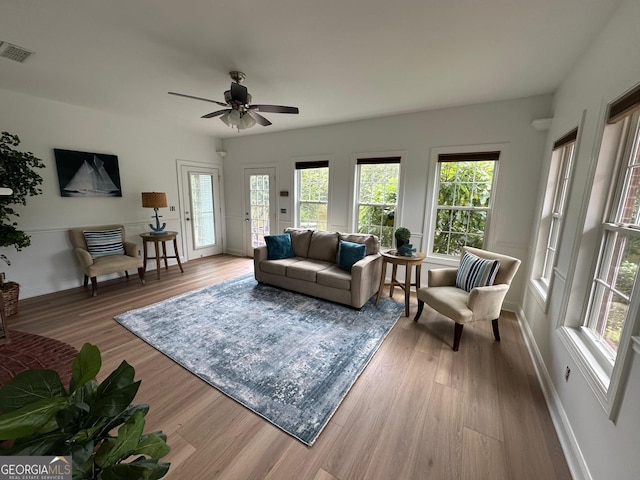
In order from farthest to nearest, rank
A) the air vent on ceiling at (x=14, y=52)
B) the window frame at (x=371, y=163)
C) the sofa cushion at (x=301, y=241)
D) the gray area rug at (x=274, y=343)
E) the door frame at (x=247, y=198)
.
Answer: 1. the door frame at (x=247, y=198)
2. the sofa cushion at (x=301, y=241)
3. the window frame at (x=371, y=163)
4. the air vent on ceiling at (x=14, y=52)
5. the gray area rug at (x=274, y=343)

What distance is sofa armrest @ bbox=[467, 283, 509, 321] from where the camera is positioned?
2367 mm

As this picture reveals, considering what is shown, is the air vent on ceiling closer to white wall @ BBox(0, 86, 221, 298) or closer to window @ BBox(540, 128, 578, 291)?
Result: white wall @ BBox(0, 86, 221, 298)

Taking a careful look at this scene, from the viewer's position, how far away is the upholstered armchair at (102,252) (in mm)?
3469

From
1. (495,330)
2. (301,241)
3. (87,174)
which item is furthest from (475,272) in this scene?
(87,174)

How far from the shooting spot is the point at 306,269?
11.5ft

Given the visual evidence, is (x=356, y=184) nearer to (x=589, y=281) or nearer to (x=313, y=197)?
(x=313, y=197)

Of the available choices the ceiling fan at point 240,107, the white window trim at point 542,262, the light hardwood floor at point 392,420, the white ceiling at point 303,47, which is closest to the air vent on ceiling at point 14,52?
the white ceiling at point 303,47

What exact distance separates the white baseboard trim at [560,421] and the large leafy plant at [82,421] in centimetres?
199

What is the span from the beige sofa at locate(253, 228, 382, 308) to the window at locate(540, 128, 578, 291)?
1721 millimetres

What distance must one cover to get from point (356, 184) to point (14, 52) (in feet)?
12.4

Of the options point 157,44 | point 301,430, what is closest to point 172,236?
point 157,44

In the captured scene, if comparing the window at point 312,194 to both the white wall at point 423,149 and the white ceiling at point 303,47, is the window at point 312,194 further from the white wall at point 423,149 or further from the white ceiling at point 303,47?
the white ceiling at point 303,47

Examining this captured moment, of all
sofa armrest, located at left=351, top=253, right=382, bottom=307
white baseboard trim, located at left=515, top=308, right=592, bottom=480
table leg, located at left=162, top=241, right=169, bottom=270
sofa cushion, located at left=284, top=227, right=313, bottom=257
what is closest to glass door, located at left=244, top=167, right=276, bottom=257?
sofa cushion, located at left=284, top=227, right=313, bottom=257

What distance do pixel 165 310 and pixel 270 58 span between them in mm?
2916
